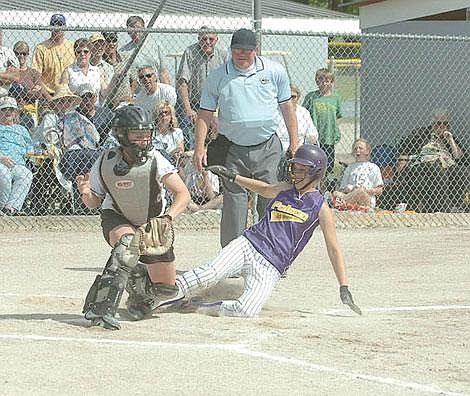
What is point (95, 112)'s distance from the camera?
13.7 meters

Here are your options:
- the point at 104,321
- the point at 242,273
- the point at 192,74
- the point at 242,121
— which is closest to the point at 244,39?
the point at 242,121

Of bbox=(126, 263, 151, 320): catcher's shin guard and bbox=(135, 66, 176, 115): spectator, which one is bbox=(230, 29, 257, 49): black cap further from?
bbox=(135, 66, 176, 115): spectator

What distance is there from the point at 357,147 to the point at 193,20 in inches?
270

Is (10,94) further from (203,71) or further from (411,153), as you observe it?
(411,153)

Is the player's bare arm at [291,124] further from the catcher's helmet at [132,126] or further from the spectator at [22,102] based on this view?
the spectator at [22,102]

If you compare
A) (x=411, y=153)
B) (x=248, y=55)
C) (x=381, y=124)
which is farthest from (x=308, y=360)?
(x=381, y=124)

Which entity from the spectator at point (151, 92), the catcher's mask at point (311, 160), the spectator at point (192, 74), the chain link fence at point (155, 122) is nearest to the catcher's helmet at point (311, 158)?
the catcher's mask at point (311, 160)

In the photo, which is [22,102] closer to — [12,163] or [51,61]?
[51,61]

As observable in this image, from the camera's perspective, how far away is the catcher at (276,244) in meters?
8.34

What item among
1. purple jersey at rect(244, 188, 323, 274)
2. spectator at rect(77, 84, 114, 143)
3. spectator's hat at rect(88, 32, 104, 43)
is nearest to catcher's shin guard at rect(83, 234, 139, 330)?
purple jersey at rect(244, 188, 323, 274)

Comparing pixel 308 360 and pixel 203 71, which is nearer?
pixel 308 360

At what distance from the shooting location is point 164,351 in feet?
22.7

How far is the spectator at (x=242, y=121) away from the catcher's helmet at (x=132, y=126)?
7.42 feet

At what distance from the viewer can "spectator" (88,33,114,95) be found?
46.9 feet
